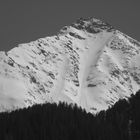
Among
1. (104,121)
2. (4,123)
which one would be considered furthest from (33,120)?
(104,121)

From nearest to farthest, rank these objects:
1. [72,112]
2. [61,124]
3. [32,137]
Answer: [32,137] < [61,124] < [72,112]

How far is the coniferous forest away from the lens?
127688mm

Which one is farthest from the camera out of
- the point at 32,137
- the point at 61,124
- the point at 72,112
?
the point at 72,112

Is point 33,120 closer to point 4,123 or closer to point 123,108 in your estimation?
point 4,123

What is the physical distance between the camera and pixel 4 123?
455ft

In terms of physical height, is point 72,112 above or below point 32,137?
above

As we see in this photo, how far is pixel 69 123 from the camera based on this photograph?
13725cm

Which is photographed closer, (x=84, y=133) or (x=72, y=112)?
(x=84, y=133)

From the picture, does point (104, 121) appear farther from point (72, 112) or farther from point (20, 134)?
point (20, 134)

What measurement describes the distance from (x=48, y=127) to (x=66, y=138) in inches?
315

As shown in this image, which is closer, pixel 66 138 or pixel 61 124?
pixel 66 138

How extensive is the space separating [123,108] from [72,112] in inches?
501

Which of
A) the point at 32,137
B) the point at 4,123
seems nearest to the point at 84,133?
the point at 32,137

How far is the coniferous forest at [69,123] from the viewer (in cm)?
12769
